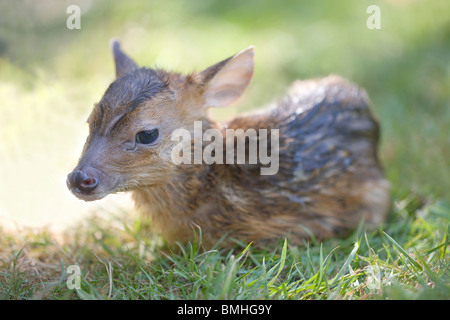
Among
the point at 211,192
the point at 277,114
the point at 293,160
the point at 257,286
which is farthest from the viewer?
the point at 277,114

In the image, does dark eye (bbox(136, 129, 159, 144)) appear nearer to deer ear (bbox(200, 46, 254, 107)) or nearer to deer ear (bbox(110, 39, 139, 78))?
deer ear (bbox(200, 46, 254, 107))

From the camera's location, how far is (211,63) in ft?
24.2

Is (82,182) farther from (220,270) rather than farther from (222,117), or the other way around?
(222,117)

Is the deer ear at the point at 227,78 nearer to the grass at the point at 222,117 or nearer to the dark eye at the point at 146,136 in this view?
the dark eye at the point at 146,136

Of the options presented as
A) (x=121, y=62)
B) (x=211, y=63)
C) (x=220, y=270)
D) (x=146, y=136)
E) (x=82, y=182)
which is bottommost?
(x=220, y=270)

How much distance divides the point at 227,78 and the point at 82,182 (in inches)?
61.4

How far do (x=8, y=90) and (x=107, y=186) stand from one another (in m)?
2.26

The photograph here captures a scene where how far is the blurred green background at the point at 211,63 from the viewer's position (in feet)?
16.6

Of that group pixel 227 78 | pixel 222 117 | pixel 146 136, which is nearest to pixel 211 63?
pixel 222 117

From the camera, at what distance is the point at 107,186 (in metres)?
3.52

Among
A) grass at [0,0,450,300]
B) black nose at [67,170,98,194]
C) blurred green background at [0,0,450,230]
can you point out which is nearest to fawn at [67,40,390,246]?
black nose at [67,170,98,194]

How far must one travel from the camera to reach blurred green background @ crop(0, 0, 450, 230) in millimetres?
5066

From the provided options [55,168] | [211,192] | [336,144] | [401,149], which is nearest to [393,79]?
[401,149]

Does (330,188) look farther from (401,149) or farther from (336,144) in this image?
(401,149)
